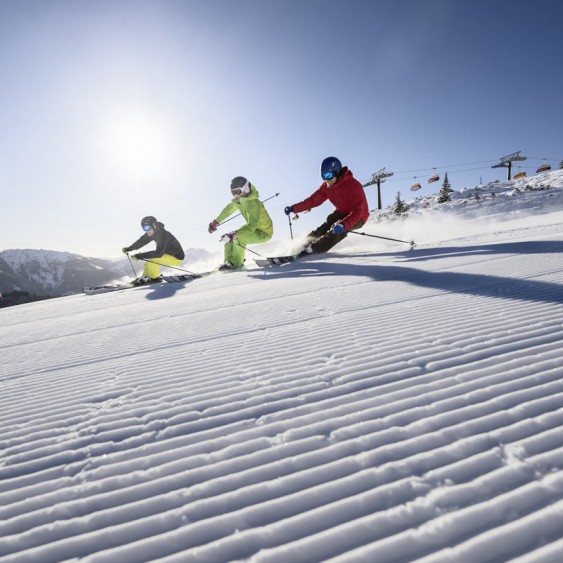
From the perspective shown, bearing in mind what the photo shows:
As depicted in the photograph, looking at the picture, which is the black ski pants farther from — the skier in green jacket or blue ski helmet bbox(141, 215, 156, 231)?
blue ski helmet bbox(141, 215, 156, 231)

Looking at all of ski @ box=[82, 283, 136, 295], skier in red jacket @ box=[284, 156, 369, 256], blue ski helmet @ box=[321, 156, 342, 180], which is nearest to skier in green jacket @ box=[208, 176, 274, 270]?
skier in red jacket @ box=[284, 156, 369, 256]

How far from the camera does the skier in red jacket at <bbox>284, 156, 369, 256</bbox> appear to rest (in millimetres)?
8412

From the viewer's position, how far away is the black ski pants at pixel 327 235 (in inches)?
357

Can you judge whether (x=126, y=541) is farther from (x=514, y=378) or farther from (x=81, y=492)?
(x=514, y=378)

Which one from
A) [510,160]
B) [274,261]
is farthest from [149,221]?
[510,160]

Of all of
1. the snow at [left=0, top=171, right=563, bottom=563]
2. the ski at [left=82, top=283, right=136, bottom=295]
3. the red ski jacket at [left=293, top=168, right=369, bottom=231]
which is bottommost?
the ski at [left=82, top=283, right=136, bottom=295]

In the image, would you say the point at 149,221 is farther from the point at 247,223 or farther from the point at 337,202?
the point at 337,202

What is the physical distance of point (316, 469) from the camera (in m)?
1.06

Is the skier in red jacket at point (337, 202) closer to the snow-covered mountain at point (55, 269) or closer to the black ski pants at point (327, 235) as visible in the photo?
the black ski pants at point (327, 235)

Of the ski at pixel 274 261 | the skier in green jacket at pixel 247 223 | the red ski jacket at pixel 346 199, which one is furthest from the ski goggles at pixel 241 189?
the ski at pixel 274 261

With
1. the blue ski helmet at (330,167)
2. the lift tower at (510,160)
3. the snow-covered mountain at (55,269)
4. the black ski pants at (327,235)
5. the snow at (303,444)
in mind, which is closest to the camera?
the snow at (303,444)

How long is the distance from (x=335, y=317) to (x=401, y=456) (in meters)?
1.84

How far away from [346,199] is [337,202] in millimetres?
316

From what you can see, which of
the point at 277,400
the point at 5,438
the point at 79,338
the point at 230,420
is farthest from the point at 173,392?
the point at 79,338
